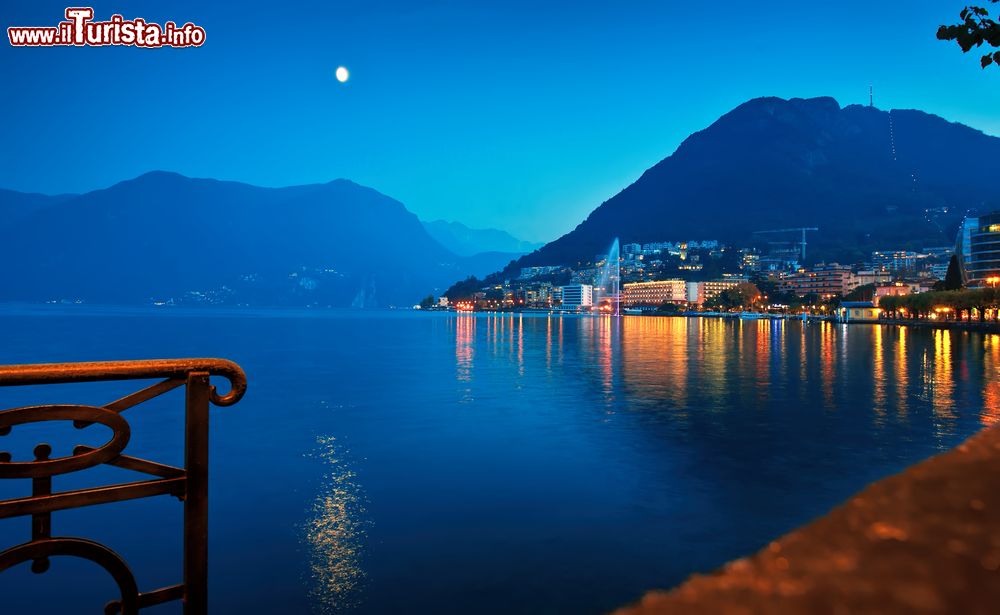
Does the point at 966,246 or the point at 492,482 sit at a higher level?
the point at 966,246

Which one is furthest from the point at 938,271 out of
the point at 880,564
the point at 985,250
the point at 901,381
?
the point at 880,564

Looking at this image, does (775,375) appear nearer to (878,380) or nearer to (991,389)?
(878,380)

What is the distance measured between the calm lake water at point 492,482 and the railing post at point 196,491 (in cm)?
425

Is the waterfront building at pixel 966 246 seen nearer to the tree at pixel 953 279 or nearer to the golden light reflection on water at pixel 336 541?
the tree at pixel 953 279

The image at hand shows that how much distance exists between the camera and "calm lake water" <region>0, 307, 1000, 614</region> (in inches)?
327

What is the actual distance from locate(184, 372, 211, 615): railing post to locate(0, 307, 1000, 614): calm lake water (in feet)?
13.9

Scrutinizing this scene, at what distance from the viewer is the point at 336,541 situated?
380 inches

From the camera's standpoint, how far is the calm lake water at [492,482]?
8.31 metres

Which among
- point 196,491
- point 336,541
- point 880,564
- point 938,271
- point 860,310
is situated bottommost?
point 336,541

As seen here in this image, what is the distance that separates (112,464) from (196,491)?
531 millimetres

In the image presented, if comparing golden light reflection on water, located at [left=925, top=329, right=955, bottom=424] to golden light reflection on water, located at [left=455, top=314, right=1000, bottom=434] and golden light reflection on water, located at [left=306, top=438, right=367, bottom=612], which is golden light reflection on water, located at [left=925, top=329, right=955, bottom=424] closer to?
golden light reflection on water, located at [left=455, top=314, right=1000, bottom=434]

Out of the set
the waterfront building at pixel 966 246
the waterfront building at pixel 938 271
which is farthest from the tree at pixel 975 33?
the waterfront building at pixel 938 271

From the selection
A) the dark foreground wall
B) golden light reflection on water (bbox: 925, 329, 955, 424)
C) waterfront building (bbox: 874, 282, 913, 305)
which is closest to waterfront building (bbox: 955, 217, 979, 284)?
waterfront building (bbox: 874, 282, 913, 305)

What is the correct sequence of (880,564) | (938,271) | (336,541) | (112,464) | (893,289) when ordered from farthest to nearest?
1. (938,271)
2. (893,289)
3. (336,541)
4. (112,464)
5. (880,564)
